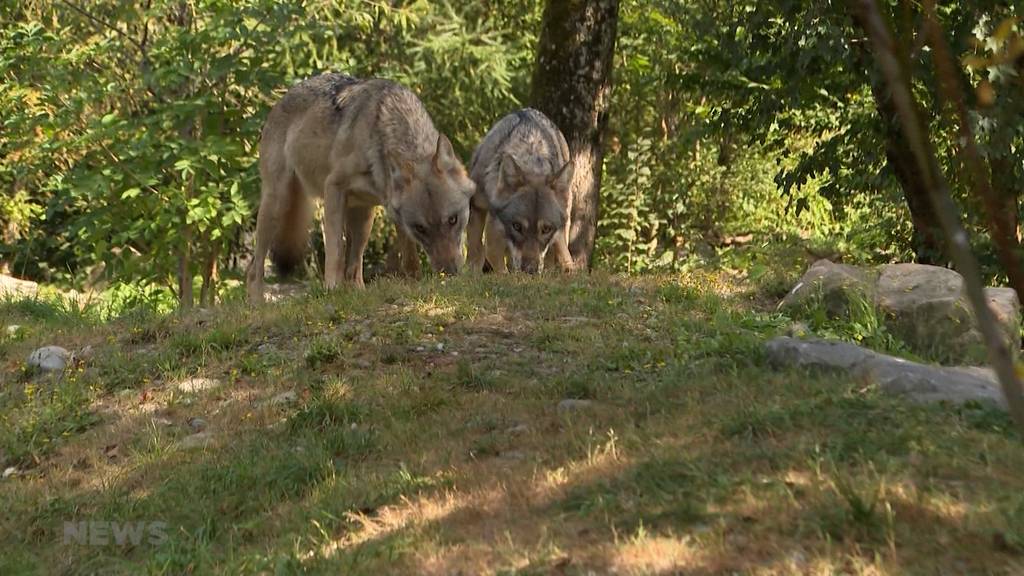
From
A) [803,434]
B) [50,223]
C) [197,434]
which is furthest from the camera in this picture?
[50,223]

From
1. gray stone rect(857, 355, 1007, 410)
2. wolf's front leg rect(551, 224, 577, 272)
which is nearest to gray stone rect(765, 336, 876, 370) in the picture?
gray stone rect(857, 355, 1007, 410)

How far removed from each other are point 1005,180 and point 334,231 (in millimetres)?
5931

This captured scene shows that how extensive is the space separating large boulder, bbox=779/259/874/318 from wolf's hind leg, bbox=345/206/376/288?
14.9 ft

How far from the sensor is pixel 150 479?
243 inches

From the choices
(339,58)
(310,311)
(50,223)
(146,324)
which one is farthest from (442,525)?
(50,223)

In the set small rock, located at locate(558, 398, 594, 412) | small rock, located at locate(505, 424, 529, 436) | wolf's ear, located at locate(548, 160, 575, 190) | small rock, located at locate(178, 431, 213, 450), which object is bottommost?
small rock, located at locate(178, 431, 213, 450)

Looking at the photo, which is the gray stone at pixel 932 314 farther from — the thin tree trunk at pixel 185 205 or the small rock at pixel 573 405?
the thin tree trunk at pixel 185 205

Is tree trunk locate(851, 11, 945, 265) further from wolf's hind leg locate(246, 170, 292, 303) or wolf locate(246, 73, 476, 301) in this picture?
wolf's hind leg locate(246, 170, 292, 303)

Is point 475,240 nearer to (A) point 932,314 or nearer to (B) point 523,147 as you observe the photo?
(B) point 523,147

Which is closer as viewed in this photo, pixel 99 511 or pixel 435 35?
pixel 99 511

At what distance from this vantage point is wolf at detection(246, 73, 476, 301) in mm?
10422

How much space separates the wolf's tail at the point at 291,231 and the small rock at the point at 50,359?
318 centimetres

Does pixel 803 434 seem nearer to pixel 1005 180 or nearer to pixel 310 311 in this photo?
pixel 310 311

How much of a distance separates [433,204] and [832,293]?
12.3ft
